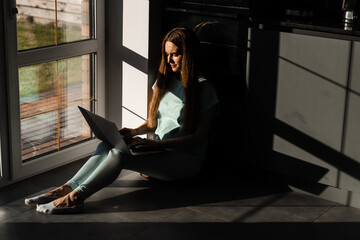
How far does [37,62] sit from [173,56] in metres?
0.79

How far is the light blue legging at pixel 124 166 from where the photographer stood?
3.20 m

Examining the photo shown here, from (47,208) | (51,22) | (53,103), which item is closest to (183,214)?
(47,208)

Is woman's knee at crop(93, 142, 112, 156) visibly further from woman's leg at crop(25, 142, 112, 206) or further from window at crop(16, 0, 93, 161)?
window at crop(16, 0, 93, 161)

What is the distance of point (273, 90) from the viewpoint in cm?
345

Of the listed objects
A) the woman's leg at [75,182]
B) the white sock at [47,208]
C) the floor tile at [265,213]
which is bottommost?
the floor tile at [265,213]

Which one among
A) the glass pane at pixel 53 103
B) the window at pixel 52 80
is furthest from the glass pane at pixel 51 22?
the glass pane at pixel 53 103

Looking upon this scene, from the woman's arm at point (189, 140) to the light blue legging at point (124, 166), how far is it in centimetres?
5

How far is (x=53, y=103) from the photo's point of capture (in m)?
3.69

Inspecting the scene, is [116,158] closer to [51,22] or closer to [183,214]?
[183,214]

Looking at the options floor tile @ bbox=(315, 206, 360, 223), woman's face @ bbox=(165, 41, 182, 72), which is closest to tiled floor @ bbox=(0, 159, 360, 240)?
floor tile @ bbox=(315, 206, 360, 223)

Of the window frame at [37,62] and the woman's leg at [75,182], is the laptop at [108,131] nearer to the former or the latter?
the woman's leg at [75,182]

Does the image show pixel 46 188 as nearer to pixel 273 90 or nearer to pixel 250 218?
pixel 250 218

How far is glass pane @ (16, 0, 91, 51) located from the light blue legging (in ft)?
2.40

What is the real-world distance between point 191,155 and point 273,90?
593 mm
